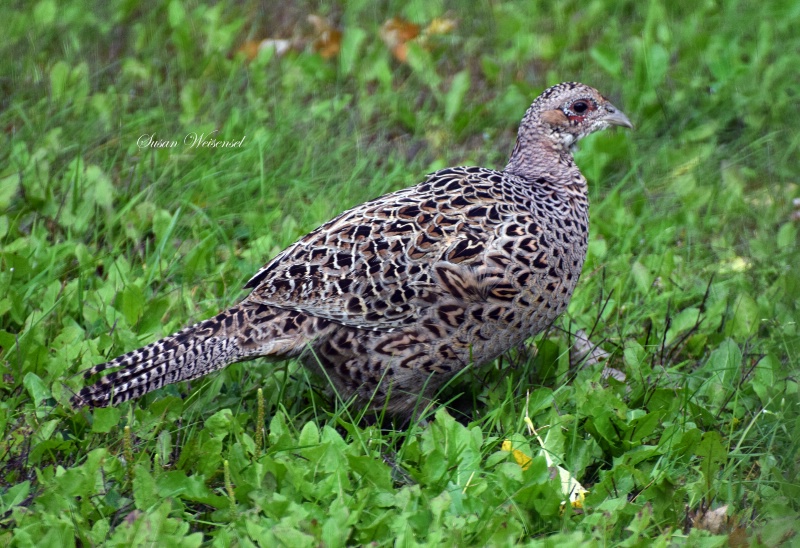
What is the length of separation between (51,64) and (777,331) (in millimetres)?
4663

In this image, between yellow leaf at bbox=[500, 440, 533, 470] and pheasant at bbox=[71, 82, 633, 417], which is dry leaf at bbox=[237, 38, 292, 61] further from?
yellow leaf at bbox=[500, 440, 533, 470]

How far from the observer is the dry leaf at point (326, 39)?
7.25m

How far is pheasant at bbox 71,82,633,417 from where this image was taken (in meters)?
4.02

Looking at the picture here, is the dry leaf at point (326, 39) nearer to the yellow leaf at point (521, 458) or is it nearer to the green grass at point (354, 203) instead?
the green grass at point (354, 203)

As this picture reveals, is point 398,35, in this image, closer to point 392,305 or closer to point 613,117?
point 613,117

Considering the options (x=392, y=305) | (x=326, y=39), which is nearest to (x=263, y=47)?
(x=326, y=39)

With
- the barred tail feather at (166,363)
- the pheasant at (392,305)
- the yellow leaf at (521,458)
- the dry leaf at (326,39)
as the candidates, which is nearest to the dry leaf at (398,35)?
the dry leaf at (326,39)

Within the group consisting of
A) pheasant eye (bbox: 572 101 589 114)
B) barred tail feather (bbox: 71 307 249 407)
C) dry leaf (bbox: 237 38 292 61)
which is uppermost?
pheasant eye (bbox: 572 101 589 114)

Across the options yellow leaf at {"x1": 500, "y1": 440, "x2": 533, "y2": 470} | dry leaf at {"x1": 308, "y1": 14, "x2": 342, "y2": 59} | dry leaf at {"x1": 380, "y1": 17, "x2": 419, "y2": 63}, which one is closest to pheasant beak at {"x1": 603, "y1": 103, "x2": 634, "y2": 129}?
yellow leaf at {"x1": 500, "y1": 440, "x2": 533, "y2": 470}

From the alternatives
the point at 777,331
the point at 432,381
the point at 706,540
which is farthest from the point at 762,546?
the point at 777,331

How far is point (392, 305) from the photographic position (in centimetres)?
405

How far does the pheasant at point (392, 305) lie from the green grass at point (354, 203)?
0.72 feet

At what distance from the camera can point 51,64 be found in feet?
21.7

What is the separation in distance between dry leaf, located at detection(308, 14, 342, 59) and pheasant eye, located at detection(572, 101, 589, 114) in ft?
9.24
